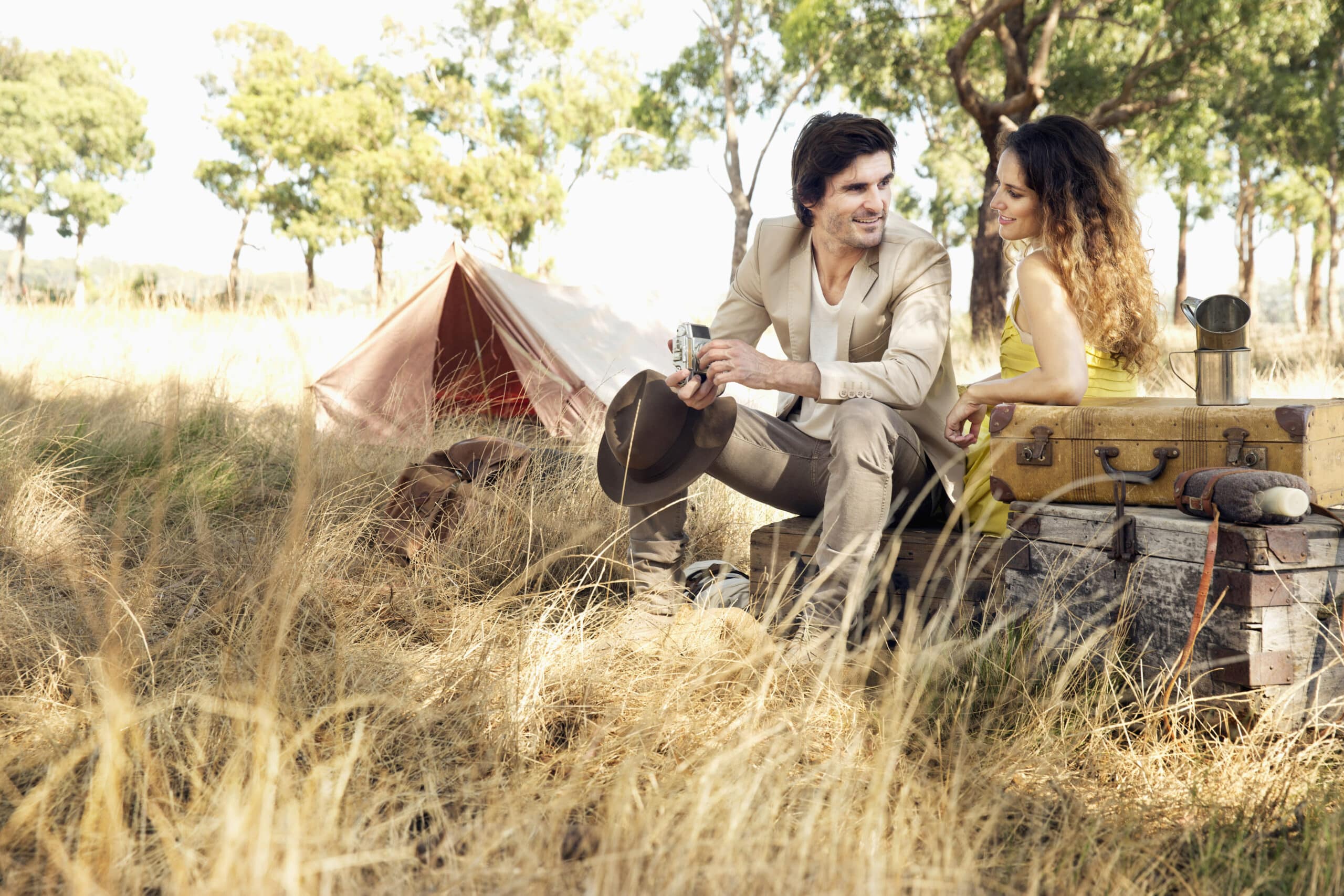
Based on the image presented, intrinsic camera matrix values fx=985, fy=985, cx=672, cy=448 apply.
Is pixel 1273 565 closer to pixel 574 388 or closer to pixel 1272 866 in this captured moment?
pixel 1272 866

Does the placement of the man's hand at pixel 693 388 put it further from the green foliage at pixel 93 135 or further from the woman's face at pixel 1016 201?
the green foliage at pixel 93 135

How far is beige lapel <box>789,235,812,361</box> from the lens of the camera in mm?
2803

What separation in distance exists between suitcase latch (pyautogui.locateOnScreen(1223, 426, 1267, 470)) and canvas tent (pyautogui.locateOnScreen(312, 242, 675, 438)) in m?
3.54

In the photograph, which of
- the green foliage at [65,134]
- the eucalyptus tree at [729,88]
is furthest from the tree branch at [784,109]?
the green foliage at [65,134]

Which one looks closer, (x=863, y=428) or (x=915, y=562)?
(x=863, y=428)

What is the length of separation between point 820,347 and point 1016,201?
639mm

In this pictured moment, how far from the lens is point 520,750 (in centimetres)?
174

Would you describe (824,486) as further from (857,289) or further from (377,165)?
(377,165)

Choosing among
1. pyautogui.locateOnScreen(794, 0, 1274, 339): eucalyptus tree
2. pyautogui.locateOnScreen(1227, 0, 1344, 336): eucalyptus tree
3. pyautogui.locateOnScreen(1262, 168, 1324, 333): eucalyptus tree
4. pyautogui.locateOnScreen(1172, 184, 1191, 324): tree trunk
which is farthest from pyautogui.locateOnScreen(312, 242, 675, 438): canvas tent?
pyautogui.locateOnScreen(1172, 184, 1191, 324): tree trunk

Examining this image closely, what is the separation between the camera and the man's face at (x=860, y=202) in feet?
8.57

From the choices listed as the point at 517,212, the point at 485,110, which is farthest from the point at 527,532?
the point at 485,110

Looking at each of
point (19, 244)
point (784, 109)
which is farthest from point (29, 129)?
point (784, 109)

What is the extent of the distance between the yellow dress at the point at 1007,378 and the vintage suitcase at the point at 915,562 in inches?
3.3

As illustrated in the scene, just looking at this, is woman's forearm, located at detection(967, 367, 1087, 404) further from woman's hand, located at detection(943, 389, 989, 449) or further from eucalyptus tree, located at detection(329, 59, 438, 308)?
eucalyptus tree, located at detection(329, 59, 438, 308)
